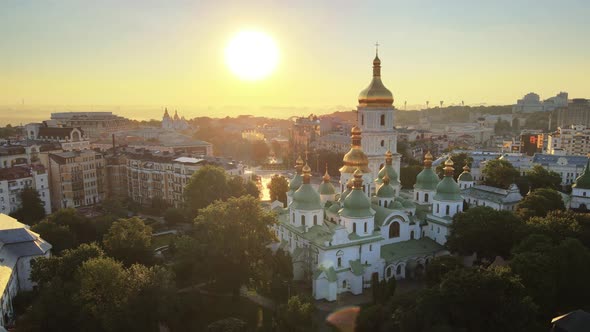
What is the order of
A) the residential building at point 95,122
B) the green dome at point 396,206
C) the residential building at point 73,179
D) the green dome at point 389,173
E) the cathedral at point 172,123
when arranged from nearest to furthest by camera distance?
the green dome at point 396,206 < the green dome at point 389,173 < the residential building at point 73,179 < the residential building at point 95,122 < the cathedral at point 172,123

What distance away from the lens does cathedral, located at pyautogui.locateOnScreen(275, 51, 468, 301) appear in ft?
99.0

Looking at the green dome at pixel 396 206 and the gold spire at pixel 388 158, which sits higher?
the gold spire at pixel 388 158

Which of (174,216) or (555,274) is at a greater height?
(555,274)

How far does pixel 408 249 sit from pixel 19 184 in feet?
134

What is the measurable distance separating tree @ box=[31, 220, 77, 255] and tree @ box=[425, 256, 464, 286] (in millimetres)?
27121

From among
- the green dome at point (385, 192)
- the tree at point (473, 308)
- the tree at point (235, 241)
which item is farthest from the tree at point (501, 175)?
the tree at point (235, 241)

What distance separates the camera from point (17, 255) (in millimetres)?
30141

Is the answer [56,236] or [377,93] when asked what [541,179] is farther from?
[56,236]

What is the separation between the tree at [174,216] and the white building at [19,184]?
15.1 metres

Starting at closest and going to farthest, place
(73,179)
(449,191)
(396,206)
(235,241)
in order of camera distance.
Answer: (235,241) → (396,206) → (449,191) → (73,179)

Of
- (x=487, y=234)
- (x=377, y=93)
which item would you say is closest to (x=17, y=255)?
(x=377, y=93)

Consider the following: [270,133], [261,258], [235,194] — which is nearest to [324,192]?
[261,258]

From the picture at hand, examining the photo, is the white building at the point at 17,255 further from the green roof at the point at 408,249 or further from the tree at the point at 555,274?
the tree at the point at 555,274

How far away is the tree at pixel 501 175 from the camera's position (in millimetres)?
52062
